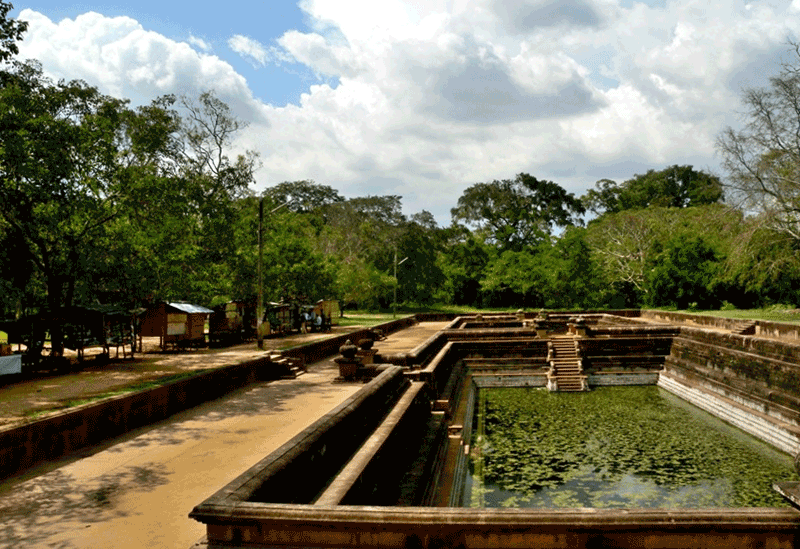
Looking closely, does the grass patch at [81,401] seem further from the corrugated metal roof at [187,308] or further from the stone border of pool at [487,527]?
the corrugated metal roof at [187,308]

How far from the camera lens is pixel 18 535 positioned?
18.1ft

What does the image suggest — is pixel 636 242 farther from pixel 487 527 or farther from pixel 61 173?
pixel 487 527

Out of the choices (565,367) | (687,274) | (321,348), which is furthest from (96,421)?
(687,274)

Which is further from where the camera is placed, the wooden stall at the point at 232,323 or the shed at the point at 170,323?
the wooden stall at the point at 232,323

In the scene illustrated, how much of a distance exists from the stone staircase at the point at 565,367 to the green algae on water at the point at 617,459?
2.24 m

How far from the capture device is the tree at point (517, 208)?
61.7 m

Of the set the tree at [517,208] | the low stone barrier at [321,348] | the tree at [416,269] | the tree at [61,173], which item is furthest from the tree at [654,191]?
the tree at [61,173]

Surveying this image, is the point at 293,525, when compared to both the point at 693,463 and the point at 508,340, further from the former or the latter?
the point at 508,340

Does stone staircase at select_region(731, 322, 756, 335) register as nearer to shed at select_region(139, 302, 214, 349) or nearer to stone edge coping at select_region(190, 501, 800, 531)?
shed at select_region(139, 302, 214, 349)

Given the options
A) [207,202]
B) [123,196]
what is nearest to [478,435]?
[123,196]

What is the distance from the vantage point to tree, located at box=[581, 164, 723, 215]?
67.3 m

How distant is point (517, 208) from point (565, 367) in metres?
43.4

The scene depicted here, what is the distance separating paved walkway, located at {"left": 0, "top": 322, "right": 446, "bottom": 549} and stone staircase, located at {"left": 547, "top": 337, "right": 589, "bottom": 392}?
35.6 ft

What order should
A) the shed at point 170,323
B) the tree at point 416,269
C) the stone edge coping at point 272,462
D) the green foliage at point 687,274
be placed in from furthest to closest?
the tree at point 416,269 < the green foliage at point 687,274 < the shed at point 170,323 < the stone edge coping at point 272,462
